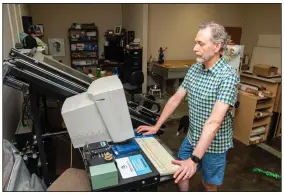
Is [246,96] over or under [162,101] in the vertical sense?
over

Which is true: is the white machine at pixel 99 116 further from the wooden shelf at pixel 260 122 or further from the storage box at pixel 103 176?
the wooden shelf at pixel 260 122

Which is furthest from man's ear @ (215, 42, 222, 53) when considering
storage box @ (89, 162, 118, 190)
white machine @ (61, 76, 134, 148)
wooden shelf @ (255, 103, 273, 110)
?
wooden shelf @ (255, 103, 273, 110)

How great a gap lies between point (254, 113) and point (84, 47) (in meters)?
4.22

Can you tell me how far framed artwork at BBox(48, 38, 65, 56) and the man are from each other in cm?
472

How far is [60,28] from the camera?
17.9 feet

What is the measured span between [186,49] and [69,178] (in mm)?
4998

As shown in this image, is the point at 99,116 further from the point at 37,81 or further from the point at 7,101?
the point at 7,101

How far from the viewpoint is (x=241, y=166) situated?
2.47 m

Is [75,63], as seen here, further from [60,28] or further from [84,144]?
[84,144]

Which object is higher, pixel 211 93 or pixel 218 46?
pixel 218 46

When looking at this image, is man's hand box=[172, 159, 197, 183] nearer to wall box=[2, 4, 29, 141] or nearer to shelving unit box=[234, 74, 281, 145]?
wall box=[2, 4, 29, 141]

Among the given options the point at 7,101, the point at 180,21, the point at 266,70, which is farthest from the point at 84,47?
the point at 266,70

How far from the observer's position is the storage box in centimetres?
95

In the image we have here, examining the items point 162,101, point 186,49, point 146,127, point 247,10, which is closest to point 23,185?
point 146,127
